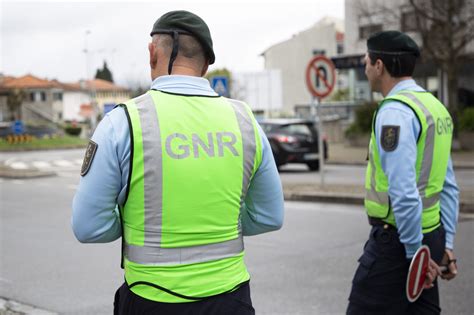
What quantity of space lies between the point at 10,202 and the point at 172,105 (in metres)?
12.1

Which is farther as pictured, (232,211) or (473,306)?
(473,306)

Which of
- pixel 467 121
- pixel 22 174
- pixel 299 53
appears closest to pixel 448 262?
pixel 22 174

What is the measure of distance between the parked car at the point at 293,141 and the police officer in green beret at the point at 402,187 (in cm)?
1637

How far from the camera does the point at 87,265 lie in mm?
7594

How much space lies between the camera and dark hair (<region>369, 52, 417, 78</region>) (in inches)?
133

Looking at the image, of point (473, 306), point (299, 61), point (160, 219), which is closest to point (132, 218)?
point (160, 219)

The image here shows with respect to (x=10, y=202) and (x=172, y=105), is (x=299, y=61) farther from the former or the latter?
(x=172, y=105)

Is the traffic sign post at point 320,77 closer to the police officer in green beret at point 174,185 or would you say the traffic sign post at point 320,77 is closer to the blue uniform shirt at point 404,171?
the blue uniform shirt at point 404,171

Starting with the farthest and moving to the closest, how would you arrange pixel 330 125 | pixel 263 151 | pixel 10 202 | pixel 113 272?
pixel 330 125 → pixel 10 202 → pixel 113 272 → pixel 263 151

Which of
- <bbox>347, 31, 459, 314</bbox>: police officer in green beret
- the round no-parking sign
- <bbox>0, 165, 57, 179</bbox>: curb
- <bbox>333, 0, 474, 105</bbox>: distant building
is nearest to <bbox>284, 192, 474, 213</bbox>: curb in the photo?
the round no-parking sign

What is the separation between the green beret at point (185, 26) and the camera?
96.4 inches

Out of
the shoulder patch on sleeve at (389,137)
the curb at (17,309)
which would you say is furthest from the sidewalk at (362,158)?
the shoulder patch on sleeve at (389,137)

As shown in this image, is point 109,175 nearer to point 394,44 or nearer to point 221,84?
point 394,44

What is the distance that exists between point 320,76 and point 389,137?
10.8 meters
